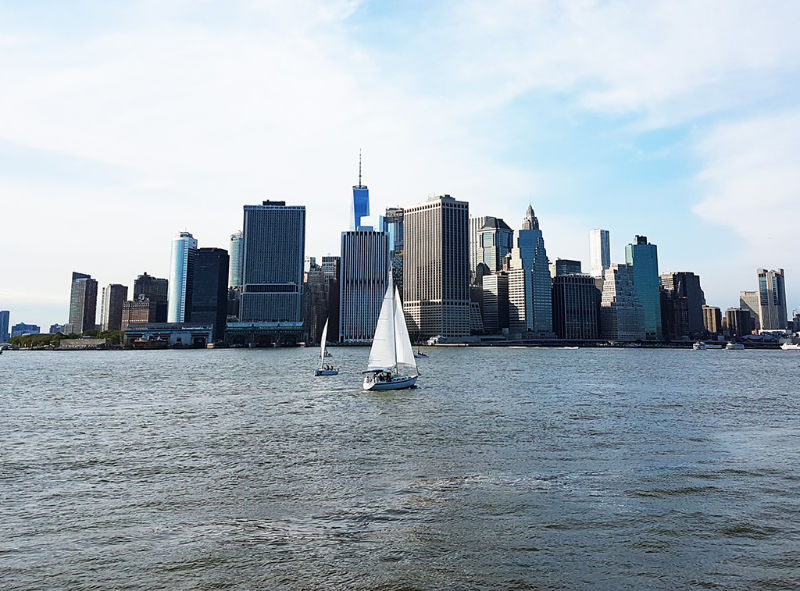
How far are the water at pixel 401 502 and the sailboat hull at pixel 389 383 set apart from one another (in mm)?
23746

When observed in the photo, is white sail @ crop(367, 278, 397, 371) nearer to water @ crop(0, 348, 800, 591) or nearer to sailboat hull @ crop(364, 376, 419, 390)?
sailboat hull @ crop(364, 376, 419, 390)

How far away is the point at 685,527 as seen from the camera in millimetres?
25984

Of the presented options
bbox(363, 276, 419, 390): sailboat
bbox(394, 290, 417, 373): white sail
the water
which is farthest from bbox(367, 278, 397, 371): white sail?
the water

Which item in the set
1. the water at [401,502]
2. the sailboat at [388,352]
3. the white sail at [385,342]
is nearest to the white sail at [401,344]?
the sailboat at [388,352]

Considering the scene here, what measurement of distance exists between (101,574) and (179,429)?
Result: 1333 inches

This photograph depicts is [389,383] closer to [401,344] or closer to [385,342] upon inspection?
[385,342]

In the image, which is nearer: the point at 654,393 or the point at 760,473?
the point at 760,473

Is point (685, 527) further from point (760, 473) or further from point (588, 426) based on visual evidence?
point (588, 426)

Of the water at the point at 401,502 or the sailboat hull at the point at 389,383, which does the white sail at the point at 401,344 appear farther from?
the water at the point at 401,502

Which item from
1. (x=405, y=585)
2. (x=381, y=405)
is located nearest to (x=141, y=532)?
(x=405, y=585)

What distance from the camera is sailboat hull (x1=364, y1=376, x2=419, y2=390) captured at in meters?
84.9

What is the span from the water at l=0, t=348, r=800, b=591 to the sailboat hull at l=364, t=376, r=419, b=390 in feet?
77.9

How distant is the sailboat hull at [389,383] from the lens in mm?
84875

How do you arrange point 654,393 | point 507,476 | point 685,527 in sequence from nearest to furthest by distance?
point 685,527
point 507,476
point 654,393
